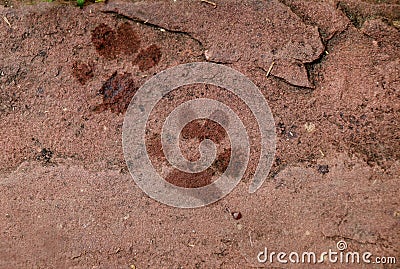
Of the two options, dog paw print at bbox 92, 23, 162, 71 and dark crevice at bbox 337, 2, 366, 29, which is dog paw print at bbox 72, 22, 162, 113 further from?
dark crevice at bbox 337, 2, 366, 29

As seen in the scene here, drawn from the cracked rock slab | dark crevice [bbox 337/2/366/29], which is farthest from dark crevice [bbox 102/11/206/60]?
dark crevice [bbox 337/2/366/29]

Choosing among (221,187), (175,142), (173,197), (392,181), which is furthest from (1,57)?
(392,181)

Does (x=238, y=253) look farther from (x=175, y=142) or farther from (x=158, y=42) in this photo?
(x=158, y=42)

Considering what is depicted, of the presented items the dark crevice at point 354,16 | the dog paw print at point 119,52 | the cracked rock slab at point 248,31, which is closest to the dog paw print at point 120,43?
the dog paw print at point 119,52

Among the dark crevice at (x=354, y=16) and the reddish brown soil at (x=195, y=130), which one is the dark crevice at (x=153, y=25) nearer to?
the reddish brown soil at (x=195, y=130)

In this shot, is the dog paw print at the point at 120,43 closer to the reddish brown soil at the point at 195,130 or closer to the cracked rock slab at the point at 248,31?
the reddish brown soil at the point at 195,130

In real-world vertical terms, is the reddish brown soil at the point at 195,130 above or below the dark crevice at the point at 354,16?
below

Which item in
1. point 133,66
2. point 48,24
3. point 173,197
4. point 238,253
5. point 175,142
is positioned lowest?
point 238,253
